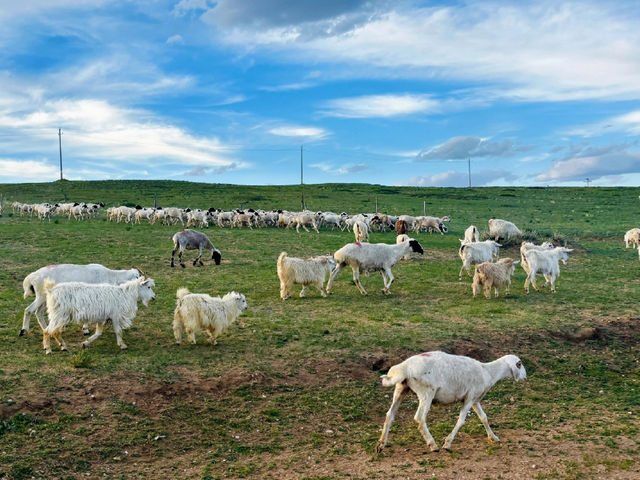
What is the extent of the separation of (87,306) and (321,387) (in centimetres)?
514

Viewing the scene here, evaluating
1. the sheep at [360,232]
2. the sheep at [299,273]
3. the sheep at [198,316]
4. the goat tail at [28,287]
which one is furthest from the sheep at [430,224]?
the goat tail at [28,287]

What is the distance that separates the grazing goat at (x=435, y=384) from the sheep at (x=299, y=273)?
354 inches

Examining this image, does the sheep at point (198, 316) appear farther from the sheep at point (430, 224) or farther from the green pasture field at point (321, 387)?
the sheep at point (430, 224)

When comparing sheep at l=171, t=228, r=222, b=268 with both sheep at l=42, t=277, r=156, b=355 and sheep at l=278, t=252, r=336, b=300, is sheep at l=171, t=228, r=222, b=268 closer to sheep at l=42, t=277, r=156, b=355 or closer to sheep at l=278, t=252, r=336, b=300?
sheep at l=278, t=252, r=336, b=300

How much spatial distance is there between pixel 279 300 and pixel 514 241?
1690cm

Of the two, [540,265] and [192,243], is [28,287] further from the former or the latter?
[540,265]

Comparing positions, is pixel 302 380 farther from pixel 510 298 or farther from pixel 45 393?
pixel 510 298

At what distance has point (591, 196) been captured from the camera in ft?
221

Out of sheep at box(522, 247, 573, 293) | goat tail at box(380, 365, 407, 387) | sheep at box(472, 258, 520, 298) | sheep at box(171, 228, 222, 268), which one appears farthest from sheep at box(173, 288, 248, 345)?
sheep at box(522, 247, 573, 293)

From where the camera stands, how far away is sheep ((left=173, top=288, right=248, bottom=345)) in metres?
11.6

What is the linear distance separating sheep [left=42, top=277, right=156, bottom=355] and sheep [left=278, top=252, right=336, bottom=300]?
5303mm

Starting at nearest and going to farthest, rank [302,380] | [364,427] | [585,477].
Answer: [585,477]
[364,427]
[302,380]

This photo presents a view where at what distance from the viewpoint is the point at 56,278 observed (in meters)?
13.0

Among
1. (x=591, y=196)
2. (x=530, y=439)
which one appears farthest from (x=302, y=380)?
(x=591, y=196)
